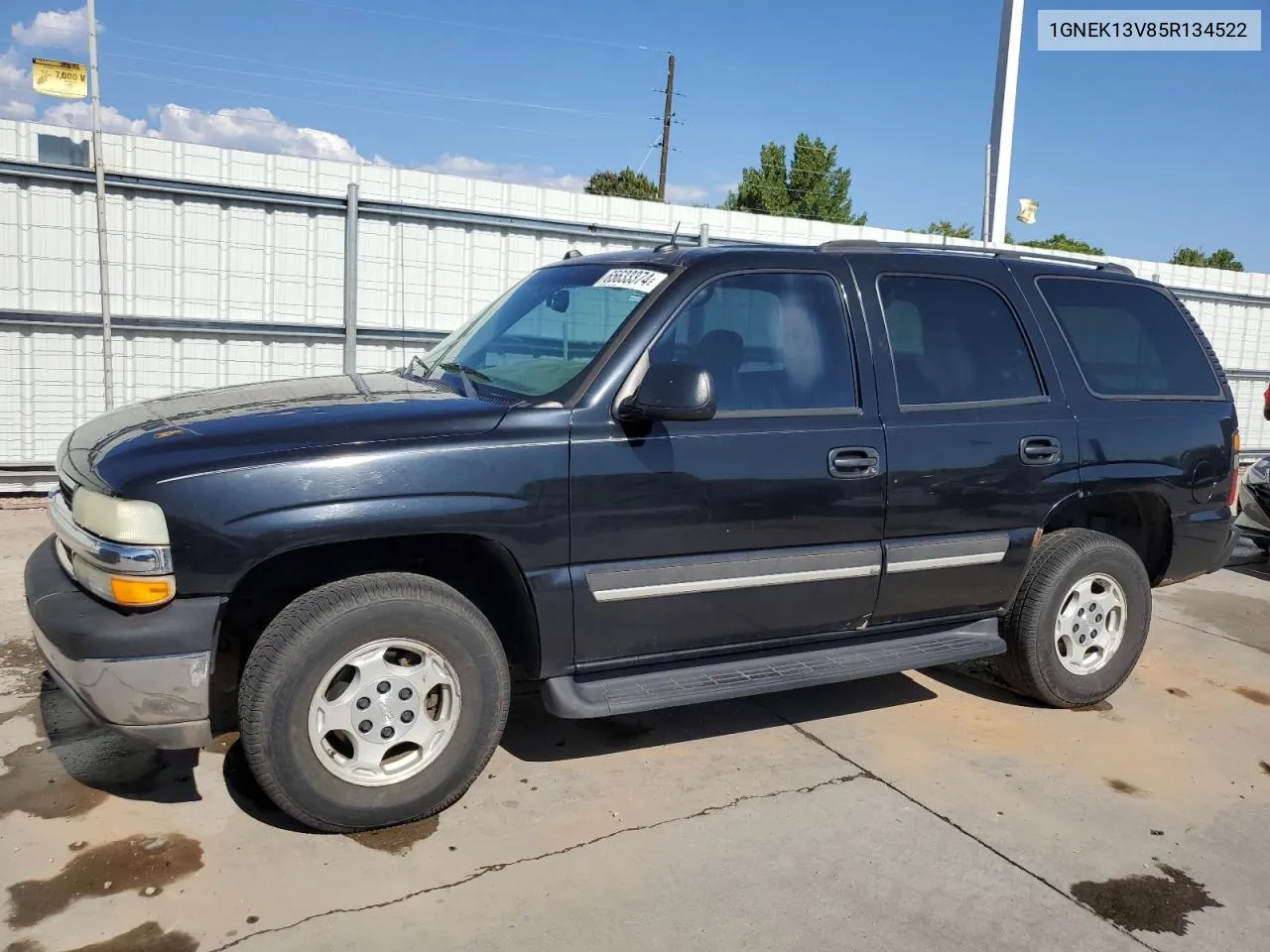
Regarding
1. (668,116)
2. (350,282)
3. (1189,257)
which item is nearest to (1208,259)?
(1189,257)

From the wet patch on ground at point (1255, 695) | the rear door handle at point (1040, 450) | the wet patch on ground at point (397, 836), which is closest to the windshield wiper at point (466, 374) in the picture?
the wet patch on ground at point (397, 836)

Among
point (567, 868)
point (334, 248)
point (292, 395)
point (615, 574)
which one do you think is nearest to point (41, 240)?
point (334, 248)

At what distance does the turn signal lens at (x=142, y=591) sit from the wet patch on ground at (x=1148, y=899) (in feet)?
9.46

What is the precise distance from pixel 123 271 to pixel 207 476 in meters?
5.65

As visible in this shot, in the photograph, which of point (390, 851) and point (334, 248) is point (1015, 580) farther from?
point (334, 248)

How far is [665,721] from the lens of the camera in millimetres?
4375

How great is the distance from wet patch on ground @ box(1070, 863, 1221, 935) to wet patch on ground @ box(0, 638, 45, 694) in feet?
13.3

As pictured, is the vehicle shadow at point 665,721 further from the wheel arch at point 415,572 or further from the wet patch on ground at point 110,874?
the wet patch on ground at point 110,874

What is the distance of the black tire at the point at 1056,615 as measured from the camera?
4484 mm

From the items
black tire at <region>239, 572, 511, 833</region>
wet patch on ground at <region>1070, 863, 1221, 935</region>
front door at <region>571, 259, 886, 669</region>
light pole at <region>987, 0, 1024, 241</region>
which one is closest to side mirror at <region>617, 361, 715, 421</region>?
front door at <region>571, 259, 886, 669</region>

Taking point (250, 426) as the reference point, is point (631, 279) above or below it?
above

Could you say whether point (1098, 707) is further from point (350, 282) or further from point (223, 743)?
point (350, 282)

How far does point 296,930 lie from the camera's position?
2.81m

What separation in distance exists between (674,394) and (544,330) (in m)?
0.99
